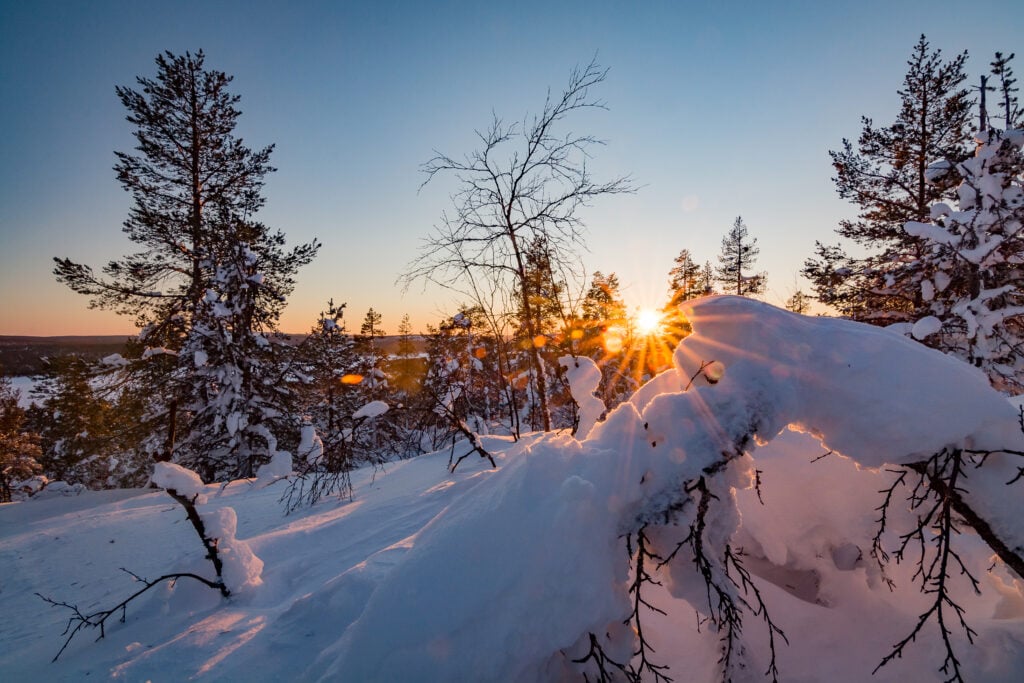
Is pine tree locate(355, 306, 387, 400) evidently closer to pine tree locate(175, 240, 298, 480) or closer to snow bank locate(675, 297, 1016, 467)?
pine tree locate(175, 240, 298, 480)

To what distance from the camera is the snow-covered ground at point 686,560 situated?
5.52ft

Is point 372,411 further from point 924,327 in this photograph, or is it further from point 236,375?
point 236,375

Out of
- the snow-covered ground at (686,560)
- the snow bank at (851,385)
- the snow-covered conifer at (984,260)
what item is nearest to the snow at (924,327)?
the snow-covered conifer at (984,260)

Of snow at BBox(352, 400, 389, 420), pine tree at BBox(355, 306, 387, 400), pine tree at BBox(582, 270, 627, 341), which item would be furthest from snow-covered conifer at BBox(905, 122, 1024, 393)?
pine tree at BBox(355, 306, 387, 400)

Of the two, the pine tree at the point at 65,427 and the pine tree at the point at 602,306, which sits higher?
the pine tree at the point at 602,306

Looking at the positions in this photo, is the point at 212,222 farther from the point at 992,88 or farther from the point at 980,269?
the point at 992,88

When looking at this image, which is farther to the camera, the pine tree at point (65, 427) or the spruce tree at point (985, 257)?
the pine tree at point (65, 427)

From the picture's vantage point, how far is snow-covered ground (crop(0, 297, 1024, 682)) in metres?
1.68

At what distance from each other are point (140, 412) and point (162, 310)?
3080 millimetres

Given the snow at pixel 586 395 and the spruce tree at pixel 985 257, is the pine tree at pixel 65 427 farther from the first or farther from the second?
the spruce tree at pixel 985 257

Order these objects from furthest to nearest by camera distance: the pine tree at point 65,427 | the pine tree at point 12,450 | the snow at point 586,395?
the pine tree at point 65,427
the pine tree at point 12,450
the snow at point 586,395

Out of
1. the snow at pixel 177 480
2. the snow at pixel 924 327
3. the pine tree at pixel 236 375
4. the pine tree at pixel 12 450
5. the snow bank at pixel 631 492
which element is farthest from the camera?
the pine tree at pixel 12 450

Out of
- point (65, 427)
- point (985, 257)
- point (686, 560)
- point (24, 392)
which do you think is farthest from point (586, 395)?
point (24, 392)

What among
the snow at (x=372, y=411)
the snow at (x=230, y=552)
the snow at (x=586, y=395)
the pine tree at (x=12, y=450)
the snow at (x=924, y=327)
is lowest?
the pine tree at (x=12, y=450)
